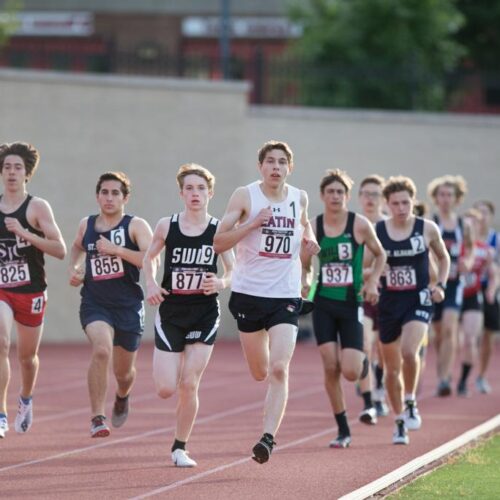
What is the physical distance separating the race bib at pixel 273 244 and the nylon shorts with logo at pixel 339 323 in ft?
5.27

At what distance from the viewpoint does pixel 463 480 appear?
903 cm

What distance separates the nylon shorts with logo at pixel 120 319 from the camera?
10.7 m

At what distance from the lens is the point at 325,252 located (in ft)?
37.1

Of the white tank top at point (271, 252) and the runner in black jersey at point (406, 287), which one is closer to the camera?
the white tank top at point (271, 252)

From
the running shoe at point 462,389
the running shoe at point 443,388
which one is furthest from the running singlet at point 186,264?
the running shoe at point 462,389

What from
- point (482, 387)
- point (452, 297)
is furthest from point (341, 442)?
point (482, 387)

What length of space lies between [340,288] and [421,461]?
194 cm

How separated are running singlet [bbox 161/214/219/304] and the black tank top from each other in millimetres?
2642

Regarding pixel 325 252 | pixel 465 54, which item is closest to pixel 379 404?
pixel 325 252

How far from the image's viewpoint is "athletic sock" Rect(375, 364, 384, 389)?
1407cm

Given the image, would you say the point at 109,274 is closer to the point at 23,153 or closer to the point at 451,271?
the point at 23,153

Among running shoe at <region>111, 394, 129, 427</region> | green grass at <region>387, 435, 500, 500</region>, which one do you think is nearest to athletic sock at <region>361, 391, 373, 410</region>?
green grass at <region>387, 435, 500, 500</region>

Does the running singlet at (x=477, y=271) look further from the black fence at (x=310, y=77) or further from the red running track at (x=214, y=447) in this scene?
the black fence at (x=310, y=77)

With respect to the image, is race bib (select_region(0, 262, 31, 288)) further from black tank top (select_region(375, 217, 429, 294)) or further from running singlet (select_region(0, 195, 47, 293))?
black tank top (select_region(375, 217, 429, 294))
